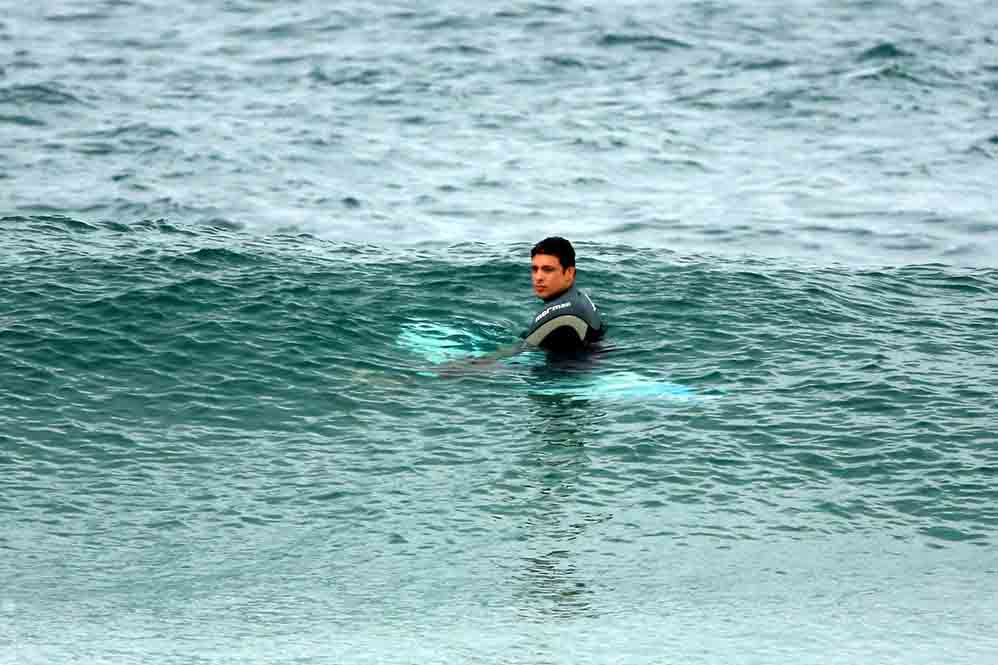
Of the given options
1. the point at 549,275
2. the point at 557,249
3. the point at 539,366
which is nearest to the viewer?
the point at 557,249

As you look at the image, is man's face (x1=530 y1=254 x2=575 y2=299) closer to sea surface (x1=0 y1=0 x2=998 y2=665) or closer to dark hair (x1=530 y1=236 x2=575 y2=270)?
dark hair (x1=530 y1=236 x2=575 y2=270)

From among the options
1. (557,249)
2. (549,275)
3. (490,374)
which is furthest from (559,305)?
(490,374)

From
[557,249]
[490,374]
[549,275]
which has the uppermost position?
[557,249]

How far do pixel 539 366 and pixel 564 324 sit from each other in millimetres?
491

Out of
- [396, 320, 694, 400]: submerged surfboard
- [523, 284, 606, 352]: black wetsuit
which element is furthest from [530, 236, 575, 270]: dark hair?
[396, 320, 694, 400]: submerged surfboard

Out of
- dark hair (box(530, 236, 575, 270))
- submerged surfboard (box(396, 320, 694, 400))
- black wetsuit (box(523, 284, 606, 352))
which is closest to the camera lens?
submerged surfboard (box(396, 320, 694, 400))

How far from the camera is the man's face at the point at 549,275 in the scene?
1428cm

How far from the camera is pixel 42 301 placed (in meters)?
16.4

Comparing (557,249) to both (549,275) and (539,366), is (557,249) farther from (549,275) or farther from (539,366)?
(539,366)

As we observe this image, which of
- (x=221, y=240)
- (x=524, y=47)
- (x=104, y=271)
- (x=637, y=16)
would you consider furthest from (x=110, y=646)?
(x=637, y=16)

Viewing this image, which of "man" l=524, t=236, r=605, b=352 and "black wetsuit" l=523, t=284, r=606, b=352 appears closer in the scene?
"man" l=524, t=236, r=605, b=352

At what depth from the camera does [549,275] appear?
566 inches

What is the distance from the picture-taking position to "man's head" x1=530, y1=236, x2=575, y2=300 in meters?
14.2

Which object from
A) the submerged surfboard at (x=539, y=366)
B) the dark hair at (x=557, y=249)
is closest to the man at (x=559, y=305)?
the dark hair at (x=557, y=249)
